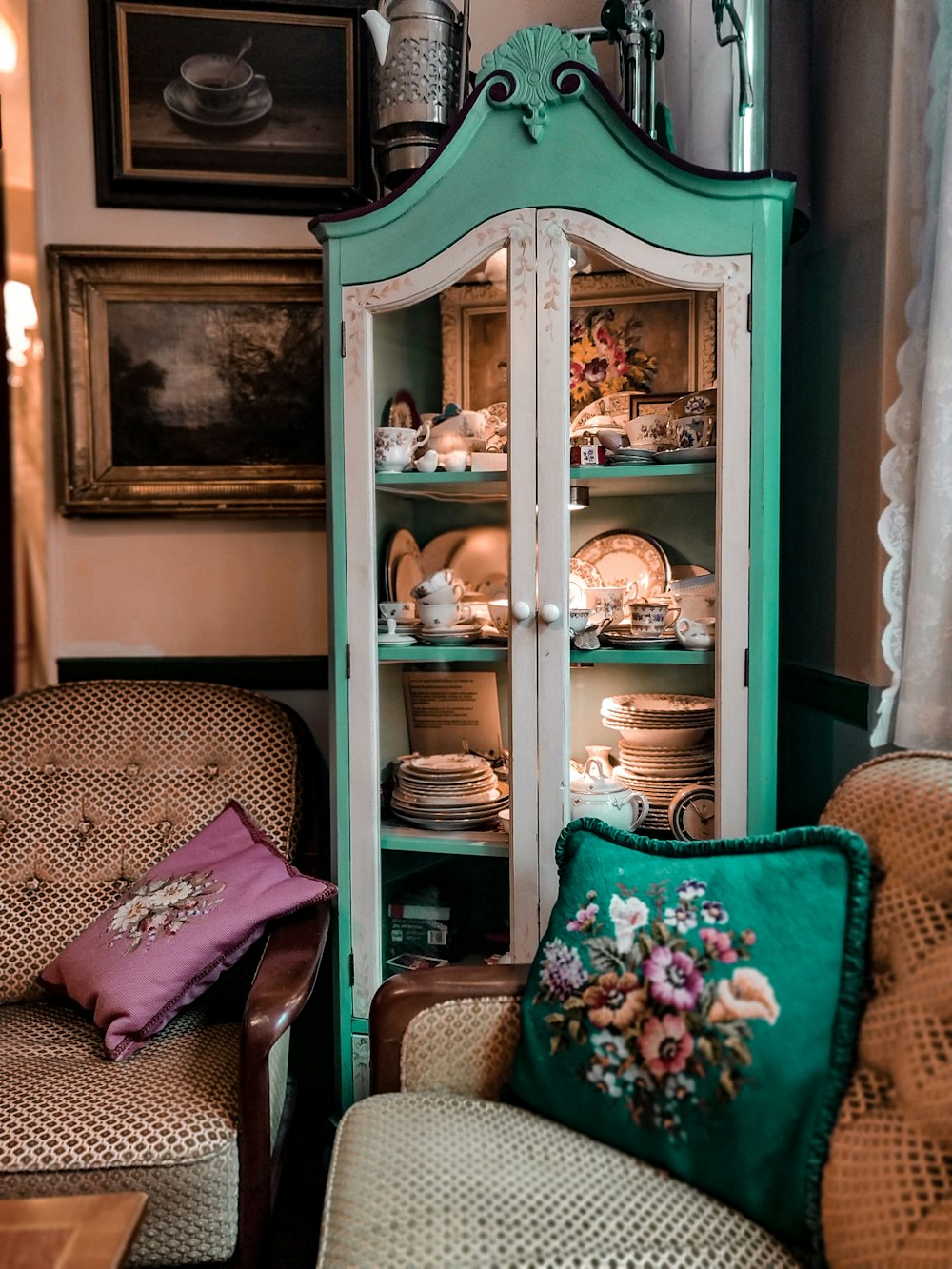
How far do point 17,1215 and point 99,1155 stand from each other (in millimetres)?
315

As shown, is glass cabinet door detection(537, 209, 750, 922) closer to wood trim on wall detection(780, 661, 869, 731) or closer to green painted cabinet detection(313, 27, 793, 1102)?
green painted cabinet detection(313, 27, 793, 1102)

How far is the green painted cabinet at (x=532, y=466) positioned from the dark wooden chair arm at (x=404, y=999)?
0.98ft

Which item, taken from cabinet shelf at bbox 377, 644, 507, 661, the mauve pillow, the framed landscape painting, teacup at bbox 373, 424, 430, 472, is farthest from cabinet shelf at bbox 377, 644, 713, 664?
the framed landscape painting

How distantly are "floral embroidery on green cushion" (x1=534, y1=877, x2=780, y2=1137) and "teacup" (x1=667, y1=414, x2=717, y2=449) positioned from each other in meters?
0.74

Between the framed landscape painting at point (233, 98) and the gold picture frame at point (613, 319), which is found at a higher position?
the framed landscape painting at point (233, 98)

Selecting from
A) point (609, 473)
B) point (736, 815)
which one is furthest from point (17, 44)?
point (736, 815)

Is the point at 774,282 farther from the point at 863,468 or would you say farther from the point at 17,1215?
the point at 17,1215

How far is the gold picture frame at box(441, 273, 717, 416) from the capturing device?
1.58 meters

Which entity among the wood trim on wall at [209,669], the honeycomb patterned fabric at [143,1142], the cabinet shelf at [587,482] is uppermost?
the cabinet shelf at [587,482]

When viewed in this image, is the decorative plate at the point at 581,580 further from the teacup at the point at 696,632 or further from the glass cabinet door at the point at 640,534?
the teacup at the point at 696,632

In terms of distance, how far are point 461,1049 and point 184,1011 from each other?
2.02ft

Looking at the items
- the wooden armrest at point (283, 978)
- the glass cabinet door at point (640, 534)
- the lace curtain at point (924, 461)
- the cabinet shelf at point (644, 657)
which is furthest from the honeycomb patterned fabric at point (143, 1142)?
the lace curtain at point (924, 461)

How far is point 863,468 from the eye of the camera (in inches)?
65.3

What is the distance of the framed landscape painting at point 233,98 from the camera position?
2.06 m
